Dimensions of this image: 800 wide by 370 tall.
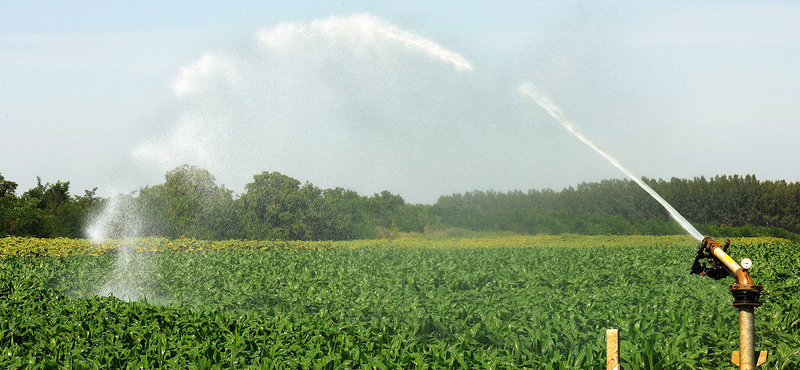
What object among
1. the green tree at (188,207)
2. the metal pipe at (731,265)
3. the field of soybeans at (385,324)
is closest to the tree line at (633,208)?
the green tree at (188,207)

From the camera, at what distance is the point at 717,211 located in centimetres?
3512

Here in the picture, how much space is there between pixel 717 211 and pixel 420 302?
36.2m

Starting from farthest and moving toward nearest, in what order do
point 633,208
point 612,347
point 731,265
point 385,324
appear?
point 633,208 < point 385,324 < point 731,265 < point 612,347

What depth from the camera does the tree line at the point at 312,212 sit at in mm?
24609

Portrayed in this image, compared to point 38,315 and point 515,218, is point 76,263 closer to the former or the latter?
point 38,315

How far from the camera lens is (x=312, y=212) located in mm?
25234

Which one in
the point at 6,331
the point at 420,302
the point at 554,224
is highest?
the point at 554,224

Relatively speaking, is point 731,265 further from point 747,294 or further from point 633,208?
point 633,208

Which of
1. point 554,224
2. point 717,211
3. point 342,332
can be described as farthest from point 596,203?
point 342,332

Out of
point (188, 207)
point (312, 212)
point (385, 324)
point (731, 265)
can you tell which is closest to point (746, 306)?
point (731, 265)

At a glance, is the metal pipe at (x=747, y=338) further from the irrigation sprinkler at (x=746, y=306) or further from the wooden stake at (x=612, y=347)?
the wooden stake at (x=612, y=347)

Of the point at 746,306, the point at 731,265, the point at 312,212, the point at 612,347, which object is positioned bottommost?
the point at 612,347

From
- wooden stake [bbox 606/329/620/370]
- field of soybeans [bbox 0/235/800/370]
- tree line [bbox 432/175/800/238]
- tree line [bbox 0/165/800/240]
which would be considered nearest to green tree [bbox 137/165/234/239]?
tree line [bbox 0/165/800/240]

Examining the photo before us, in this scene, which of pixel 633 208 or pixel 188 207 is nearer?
pixel 188 207
